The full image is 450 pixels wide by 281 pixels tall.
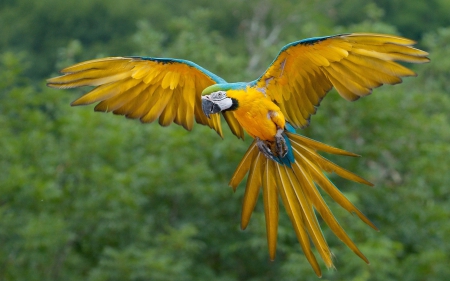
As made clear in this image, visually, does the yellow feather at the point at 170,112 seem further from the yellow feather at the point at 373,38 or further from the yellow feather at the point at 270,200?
the yellow feather at the point at 373,38

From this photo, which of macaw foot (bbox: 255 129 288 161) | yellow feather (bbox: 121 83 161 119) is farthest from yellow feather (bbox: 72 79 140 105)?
macaw foot (bbox: 255 129 288 161)

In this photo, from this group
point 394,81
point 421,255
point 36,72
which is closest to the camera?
point 394,81

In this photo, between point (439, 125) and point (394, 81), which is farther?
point (439, 125)

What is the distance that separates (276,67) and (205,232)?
6.33 metres

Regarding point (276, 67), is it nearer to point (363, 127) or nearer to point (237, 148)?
point (237, 148)

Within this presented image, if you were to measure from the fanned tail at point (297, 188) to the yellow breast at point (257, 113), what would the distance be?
0.21 metres

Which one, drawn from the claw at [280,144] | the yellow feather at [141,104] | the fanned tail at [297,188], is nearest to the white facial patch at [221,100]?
the claw at [280,144]

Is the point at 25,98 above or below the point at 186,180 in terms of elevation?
above

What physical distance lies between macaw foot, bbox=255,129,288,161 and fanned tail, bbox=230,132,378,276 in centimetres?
9

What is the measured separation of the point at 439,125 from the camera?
1082 centimetres

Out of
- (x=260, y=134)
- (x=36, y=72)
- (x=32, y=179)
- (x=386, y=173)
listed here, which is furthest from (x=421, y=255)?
(x=36, y=72)

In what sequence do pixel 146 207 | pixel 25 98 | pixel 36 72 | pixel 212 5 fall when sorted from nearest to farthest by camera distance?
pixel 146 207 < pixel 25 98 < pixel 36 72 < pixel 212 5

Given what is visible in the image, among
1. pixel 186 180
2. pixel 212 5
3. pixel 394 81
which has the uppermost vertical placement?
pixel 212 5

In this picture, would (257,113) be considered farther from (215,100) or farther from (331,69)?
(331,69)
